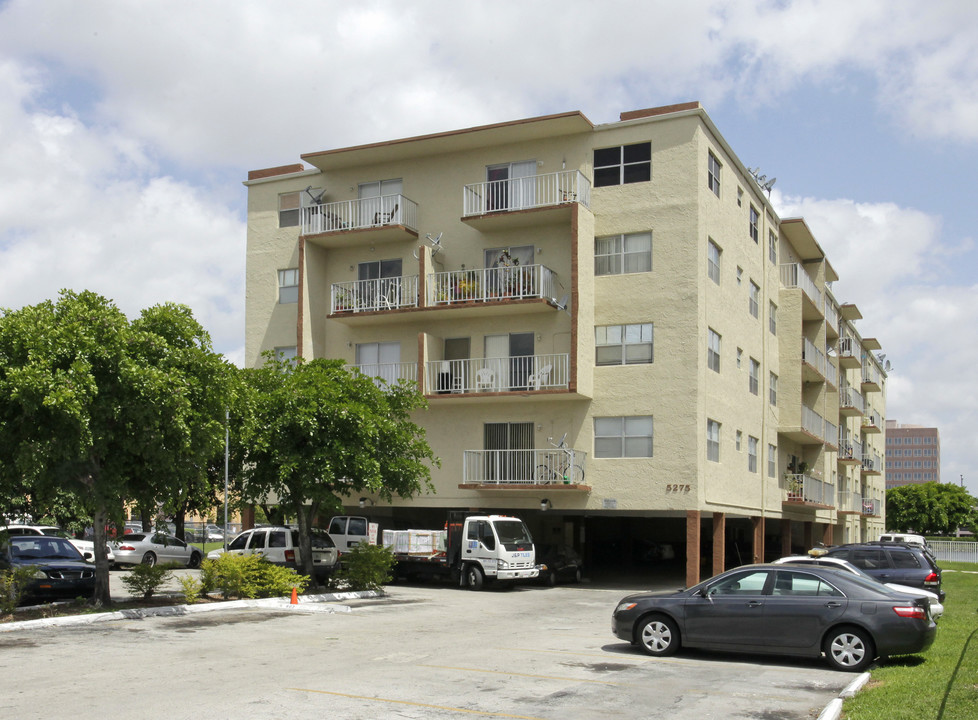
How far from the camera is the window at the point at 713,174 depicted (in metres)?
33.0

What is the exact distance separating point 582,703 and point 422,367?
75.8 feet

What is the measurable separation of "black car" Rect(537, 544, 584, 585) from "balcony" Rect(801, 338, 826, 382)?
48.9ft

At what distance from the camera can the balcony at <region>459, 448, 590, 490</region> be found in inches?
1251

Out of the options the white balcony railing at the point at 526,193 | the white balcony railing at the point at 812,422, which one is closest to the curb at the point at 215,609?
the white balcony railing at the point at 526,193

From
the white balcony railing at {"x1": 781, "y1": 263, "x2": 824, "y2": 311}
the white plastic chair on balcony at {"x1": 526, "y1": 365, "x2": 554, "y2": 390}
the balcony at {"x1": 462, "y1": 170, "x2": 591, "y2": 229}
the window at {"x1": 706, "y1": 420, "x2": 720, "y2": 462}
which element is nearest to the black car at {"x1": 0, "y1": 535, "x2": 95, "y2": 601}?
the white plastic chair on balcony at {"x1": 526, "y1": 365, "x2": 554, "y2": 390}

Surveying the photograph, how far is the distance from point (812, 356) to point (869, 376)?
2873 cm

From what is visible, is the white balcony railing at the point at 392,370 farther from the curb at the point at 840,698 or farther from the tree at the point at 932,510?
the tree at the point at 932,510

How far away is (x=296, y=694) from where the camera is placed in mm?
11281

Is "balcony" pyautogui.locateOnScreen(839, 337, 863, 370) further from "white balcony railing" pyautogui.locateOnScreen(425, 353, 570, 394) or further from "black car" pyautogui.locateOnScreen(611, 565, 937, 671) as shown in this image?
"black car" pyautogui.locateOnScreen(611, 565, 937, 671)

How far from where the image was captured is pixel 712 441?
107 feet

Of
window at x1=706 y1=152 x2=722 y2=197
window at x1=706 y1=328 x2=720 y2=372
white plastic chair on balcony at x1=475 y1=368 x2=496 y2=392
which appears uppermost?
window at x1=706 y1=152 x2=722 y2=197

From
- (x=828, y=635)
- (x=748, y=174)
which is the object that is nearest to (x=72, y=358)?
(x=828, y=635)

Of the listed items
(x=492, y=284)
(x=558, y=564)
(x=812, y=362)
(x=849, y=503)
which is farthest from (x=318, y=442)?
(x=849, y=503)

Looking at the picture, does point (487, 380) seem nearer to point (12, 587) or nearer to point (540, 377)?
point (540, 377)
